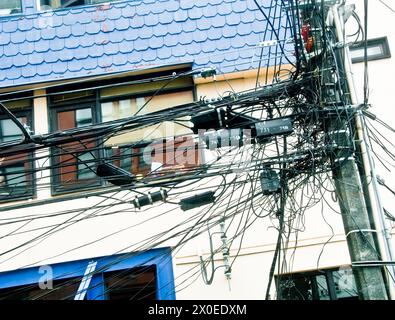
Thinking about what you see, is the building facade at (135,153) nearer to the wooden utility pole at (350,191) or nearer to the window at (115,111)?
the window at (115,111)

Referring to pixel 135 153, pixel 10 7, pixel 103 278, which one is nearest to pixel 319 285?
pixel 103 278

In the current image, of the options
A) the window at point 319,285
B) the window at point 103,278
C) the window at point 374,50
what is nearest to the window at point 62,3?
the window at point 374,50

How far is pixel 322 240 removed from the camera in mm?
7137

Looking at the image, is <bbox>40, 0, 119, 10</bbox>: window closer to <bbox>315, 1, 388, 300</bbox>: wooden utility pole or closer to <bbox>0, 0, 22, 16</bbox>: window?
<bbox>0, 0, 22, 16</bbox>: window

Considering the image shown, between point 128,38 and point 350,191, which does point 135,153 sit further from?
point 350,191

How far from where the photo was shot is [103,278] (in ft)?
23.9

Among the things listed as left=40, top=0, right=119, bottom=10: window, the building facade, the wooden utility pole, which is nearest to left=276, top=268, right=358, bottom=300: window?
the building facade

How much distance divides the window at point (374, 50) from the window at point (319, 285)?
9.23 feet

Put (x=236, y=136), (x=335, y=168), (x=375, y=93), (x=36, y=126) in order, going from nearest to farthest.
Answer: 1. (x=335, y=168)
2. (x=236, y=136)
3. (x=375, y=93)
4. (x=36, y=126)

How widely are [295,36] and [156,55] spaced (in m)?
3.04

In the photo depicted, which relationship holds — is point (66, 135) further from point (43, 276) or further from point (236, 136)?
point (43, 276)

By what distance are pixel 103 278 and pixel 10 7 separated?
4381mm

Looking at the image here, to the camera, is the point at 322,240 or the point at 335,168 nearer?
the point at 335,168
